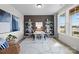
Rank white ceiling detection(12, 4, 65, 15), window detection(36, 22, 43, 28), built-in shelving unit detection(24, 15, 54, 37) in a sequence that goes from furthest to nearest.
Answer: window detection(36, 22, 43, 28) → built-in shelving unit detection(24, 15, 54, 37) → white ceiling detection(12, 4, 65, 15)

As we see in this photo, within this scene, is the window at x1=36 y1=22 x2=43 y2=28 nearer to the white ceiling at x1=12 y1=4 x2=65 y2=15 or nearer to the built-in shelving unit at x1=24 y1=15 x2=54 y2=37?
the built-in shelving unit at x1=24 y1=15 x2=54 y2=37

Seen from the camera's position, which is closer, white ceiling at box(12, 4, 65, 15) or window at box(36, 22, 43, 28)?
white ceiling at box(12, 4, 65, 15)

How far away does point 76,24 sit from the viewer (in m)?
7.16

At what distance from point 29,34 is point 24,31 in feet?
2.00

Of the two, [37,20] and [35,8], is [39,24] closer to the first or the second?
[37,20]

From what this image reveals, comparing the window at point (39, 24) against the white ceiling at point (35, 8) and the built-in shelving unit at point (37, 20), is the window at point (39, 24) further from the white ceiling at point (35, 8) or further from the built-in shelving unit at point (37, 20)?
the white ceiling at point (35, 8)

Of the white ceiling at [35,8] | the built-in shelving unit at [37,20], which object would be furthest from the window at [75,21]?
the built-in shelving unit at [37,20]

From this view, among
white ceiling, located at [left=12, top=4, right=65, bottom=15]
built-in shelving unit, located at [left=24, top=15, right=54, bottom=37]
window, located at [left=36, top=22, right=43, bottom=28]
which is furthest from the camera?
window, located at [left=36, top=22, right=43, bottom=28]

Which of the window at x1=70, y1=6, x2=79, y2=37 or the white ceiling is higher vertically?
the white ceiling

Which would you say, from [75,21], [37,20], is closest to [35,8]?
[75,21]

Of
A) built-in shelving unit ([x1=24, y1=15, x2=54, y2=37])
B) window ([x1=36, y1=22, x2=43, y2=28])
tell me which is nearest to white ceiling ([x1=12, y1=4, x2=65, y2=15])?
built-in shelving unit ([x1=24, y1=15, x2=54, y2=37])
